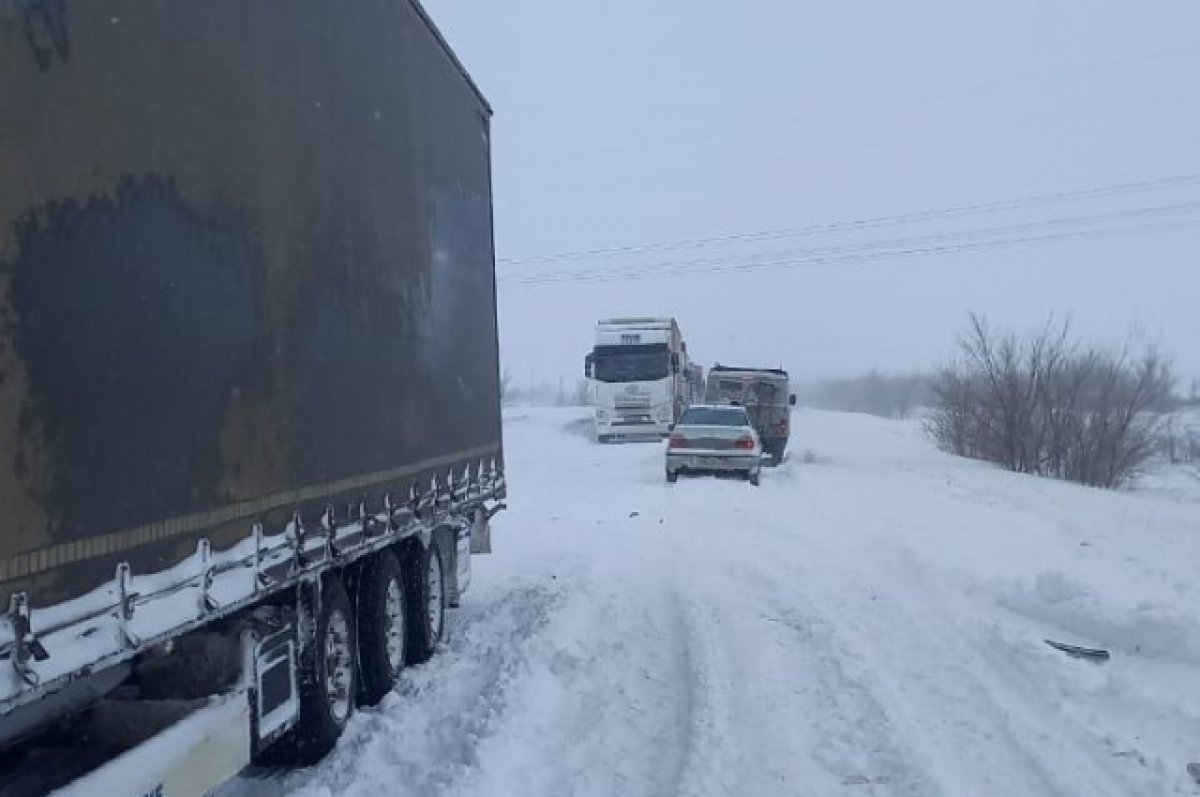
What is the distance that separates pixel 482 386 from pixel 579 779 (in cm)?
534

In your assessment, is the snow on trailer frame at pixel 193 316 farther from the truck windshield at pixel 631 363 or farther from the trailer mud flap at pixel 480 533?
the truck windshield at pixel 631 363

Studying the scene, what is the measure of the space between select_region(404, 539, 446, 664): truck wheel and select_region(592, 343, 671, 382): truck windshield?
1100 inches

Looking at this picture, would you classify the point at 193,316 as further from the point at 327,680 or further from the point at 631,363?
the point at 631,363

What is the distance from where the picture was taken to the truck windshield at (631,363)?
A: 3675cm

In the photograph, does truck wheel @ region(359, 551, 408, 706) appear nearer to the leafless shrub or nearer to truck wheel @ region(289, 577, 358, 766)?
truck wheel @ region(289, 577, 358, 766)

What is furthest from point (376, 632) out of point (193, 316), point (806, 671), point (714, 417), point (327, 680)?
point (714, 417)

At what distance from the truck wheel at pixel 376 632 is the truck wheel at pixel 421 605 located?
60 centimetres

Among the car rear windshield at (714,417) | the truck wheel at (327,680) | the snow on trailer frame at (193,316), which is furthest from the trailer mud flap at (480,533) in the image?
the car rear windshield at (714,417)

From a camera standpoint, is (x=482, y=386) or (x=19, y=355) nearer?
(x=19, y=355)

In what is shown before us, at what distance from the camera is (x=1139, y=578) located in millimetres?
11305

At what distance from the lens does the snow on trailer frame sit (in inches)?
129

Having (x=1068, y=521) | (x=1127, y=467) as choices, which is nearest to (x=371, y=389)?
(x=1068, y=521)

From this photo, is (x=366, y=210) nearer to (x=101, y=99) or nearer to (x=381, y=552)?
(x=381, y=552)

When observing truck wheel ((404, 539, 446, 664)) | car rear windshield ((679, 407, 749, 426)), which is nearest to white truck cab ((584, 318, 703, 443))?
car rear windshield ((679, 407, 749, 426))
